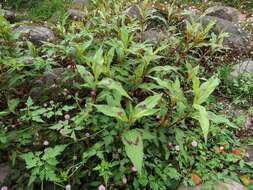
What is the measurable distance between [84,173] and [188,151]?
44.3 inches

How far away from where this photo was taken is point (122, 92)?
314 cm

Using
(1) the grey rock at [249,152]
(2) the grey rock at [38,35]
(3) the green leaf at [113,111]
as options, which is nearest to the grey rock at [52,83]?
(3) the green leaf at [113,111]

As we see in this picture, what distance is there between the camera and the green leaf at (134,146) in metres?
2.86

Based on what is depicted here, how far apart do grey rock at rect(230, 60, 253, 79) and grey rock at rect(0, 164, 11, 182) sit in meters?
3.11

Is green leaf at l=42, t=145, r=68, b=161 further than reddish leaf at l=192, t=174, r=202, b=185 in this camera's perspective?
No

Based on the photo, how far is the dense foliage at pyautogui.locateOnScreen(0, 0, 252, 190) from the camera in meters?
3.18

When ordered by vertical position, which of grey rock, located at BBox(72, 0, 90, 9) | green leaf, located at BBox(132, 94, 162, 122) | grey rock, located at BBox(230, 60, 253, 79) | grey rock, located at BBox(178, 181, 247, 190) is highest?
green leaf, located at BBox(132, 94, 162, 122)

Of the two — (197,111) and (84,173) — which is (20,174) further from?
(197,111)

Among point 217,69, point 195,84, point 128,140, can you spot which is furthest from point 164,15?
point 128,140

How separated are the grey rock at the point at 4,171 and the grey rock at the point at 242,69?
3114 mm

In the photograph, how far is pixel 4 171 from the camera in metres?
3.40

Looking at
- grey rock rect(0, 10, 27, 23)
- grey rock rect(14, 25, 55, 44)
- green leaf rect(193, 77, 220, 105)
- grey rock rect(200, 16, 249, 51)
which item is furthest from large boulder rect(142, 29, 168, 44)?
grey rock rect(0, 10, 27, 23)

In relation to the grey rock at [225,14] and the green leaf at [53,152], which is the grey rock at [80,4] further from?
the green leaf at [53,152]

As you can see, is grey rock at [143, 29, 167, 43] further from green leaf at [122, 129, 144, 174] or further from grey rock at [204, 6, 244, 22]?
grey rock at [204, 6, 244, 22]
